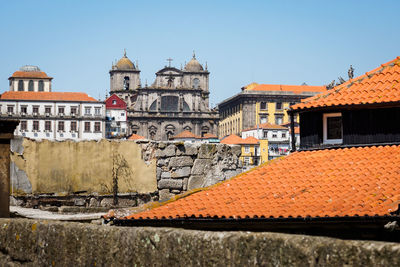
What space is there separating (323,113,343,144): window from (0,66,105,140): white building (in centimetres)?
11385

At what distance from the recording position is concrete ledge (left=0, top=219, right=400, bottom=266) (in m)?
4.36

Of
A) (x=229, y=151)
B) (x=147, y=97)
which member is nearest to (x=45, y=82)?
(x=147, y=97)

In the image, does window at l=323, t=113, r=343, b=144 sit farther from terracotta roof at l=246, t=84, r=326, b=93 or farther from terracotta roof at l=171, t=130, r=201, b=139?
terracotta roof at l=246, t=84, r=326, b=93

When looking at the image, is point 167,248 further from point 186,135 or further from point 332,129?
point 186,135

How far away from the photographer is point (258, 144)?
11881 cm

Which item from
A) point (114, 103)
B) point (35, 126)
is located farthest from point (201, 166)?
point (114, 103)

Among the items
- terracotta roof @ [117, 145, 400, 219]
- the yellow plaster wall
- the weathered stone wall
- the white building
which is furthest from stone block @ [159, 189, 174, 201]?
the white building

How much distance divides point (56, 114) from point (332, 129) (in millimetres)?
116594

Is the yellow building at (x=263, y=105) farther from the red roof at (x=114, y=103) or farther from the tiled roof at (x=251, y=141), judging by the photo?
the red roof at (x=114, y=103)

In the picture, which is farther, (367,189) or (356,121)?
(356,121)

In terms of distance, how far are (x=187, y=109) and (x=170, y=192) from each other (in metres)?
134

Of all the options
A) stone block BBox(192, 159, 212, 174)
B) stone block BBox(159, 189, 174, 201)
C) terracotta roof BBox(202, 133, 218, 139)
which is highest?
terracotta roof BBox(202, 133, 218, 139)

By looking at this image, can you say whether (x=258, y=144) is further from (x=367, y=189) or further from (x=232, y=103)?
(x=367, y=189)

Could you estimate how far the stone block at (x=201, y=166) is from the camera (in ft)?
48.3
